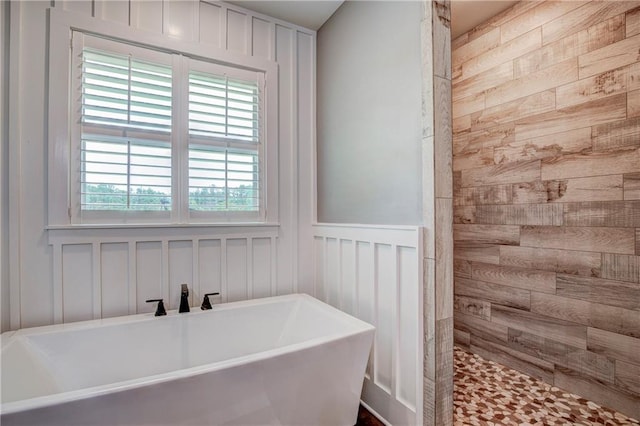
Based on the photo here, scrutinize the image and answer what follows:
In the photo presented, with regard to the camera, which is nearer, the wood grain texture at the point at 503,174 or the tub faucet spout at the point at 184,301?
the tub faucet spout at the point at 184,301

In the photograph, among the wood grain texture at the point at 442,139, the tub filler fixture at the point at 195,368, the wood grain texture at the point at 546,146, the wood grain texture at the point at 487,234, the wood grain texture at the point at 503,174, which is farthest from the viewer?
the wood grain texture at the point at 487,234

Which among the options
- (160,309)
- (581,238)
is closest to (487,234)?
(581,238)

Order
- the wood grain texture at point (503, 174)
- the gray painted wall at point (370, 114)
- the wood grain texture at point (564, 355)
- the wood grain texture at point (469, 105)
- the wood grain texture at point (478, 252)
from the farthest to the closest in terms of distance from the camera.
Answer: the wood grain texture at point (469, 105) → the wood grain texture at point (478, 252) → the wood grain texture at point (503, 174) → the wood grain texture at point (564, 355) → the gray painted wall at point (370, 114)

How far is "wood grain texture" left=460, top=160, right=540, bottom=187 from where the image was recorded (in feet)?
7.29

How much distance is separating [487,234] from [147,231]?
8.17 ft

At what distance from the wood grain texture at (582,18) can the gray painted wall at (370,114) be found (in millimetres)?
1212

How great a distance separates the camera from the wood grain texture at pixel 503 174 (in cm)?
222

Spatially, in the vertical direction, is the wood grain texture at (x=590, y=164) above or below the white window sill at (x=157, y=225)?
above

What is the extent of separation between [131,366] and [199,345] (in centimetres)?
36

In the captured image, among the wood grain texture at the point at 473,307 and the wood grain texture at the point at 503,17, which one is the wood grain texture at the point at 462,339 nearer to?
the wood grain texture at the point at 473,307

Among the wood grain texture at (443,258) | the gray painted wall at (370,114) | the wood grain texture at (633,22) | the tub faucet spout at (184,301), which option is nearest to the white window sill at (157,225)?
the tub faucet spout at (184,301)

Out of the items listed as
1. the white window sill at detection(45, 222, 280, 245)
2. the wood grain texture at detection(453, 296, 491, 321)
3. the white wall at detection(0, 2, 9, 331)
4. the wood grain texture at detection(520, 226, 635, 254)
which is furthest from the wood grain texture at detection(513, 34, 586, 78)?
the white wall at detection(0, 2, 9, 331)

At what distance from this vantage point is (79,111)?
1.77 m

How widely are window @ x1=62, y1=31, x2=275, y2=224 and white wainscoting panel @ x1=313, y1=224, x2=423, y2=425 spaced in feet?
2.53
